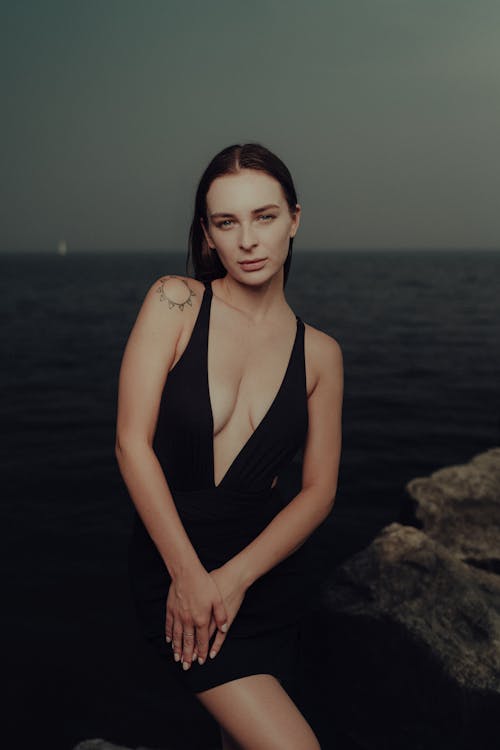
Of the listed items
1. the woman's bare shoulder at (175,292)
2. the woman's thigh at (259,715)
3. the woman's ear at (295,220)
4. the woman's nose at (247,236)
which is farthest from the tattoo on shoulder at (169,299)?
the woman's thigh at (259,715)

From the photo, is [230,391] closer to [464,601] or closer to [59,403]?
[464,601]

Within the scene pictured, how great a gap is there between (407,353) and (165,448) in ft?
69.2

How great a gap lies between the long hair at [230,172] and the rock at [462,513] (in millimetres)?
3157

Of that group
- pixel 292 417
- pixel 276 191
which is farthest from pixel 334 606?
pixel 276 191

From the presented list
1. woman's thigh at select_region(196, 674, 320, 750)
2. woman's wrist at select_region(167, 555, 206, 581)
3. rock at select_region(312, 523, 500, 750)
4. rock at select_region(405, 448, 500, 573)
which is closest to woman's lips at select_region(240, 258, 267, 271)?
woman's wrist at select_region(167, 555, 206, 581)

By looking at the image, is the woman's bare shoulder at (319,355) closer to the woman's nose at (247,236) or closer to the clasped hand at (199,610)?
the woman's nose at (247,236)

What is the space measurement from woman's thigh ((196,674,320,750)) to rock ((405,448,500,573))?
3014mm

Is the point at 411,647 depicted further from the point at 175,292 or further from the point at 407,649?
the point at 175,292

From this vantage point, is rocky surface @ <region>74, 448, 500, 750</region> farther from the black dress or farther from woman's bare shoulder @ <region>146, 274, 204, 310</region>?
woman's bare shoulder @ <region>146, 274, 204, 310</region>

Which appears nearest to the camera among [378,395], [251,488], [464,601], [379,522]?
[251,488]

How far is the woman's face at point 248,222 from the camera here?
2.32 meters

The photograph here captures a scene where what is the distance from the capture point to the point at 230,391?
242cm

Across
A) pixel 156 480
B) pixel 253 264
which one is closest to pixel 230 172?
pixel 253 264

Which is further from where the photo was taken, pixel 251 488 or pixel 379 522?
pixel 379 522
